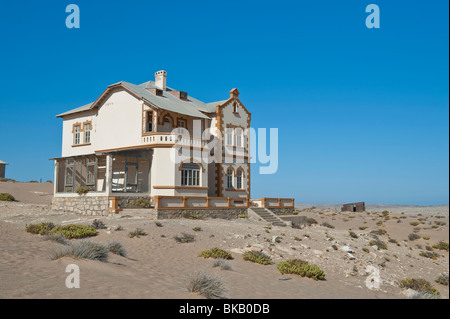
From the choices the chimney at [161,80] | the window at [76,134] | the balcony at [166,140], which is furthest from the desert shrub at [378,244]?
the window at [76,134]

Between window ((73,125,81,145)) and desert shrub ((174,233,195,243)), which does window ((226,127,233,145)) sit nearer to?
window ((73,125,81,145))

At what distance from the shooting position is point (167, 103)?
3102cm

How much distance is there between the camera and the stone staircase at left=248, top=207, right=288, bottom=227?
93.1 feet

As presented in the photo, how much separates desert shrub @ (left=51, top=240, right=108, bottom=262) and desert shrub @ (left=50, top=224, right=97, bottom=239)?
15.0 ft

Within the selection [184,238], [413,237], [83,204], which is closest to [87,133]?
[83,204]

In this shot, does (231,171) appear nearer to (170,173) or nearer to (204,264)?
(170,173)

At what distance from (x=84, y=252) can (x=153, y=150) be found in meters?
16.7

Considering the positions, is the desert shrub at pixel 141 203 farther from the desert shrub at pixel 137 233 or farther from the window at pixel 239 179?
the window at pixel 239 179

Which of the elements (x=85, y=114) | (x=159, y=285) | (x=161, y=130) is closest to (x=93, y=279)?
(x=159, y=285)

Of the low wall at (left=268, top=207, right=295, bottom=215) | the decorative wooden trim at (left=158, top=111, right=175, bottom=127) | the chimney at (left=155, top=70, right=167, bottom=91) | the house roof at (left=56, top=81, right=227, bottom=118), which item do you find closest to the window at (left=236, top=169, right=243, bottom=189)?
the low wall at (left=268, top=207, right=295, bottom=215)

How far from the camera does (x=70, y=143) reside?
35.1m

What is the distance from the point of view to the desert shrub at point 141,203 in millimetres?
25600

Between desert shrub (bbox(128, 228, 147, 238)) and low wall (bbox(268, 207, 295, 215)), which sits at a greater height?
low wall (bbox(268, 207, 295, 215))

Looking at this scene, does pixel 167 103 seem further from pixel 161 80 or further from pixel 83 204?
pixel 83 204
